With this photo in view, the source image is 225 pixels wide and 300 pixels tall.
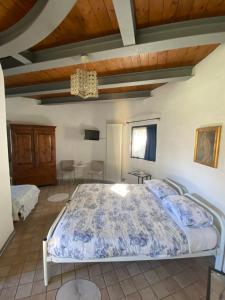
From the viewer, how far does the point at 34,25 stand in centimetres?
142

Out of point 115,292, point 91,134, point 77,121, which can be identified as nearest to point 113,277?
point 115,292

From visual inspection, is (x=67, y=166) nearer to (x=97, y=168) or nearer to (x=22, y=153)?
(x=97, y=168)

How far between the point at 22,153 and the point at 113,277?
12.4 ft

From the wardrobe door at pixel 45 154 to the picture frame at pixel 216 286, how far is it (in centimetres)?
440

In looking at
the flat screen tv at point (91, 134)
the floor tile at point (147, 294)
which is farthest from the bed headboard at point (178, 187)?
the flat screen tv at point (91, 134)

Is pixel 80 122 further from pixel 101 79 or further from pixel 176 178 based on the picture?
pixel 176 178

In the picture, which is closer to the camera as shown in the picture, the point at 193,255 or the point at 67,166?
the point at 193,255

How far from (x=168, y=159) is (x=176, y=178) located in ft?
1.46

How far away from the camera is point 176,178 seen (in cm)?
303

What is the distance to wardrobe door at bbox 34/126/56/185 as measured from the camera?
458 centimetres

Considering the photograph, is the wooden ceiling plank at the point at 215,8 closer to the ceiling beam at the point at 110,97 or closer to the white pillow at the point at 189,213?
the white pillow at the point at 189,213

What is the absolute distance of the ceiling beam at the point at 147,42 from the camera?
155 cm

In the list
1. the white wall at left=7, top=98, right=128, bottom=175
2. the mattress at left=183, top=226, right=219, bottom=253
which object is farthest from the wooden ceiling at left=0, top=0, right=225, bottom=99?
the white wall at left=7, top=98, right=128, bottom=175

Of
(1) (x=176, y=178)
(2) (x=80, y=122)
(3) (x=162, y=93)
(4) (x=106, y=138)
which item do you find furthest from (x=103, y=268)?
(2) (x=80, y=122)
